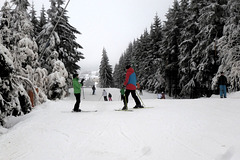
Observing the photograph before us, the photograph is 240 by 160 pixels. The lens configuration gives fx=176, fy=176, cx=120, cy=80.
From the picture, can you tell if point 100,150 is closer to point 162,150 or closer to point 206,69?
point 162,150

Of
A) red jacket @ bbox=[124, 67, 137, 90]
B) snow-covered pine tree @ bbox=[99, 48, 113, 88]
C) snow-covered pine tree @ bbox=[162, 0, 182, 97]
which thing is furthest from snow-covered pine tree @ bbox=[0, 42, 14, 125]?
snow-covered pine tree @ bbox=[99, 48, 113, 88]

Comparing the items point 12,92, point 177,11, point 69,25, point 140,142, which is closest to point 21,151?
point 140,142

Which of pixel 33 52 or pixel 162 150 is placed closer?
pixel 162 150

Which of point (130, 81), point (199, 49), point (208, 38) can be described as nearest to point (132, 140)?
point (130, 81)

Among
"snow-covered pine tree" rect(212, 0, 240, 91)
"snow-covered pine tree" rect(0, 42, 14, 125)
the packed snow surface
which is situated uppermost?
"snow-covered pine tree" rect(212, 0, 240, 91)

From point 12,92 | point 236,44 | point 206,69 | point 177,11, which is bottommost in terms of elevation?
point 12,92

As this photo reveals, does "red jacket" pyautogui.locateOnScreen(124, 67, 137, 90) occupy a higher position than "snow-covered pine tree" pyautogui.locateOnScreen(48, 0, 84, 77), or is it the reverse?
"snow-covered pine tree" pyautogui.locateOnScreen(48, 0, 84, 77)

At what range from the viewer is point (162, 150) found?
3309mm

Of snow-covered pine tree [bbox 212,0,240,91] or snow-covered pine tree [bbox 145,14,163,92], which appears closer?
snow-covered pine tree [bbox 212,0,240,91]

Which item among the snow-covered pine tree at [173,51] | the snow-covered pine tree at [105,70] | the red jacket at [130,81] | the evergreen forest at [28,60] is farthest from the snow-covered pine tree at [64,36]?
the snow-covered pine tree at [105,70]

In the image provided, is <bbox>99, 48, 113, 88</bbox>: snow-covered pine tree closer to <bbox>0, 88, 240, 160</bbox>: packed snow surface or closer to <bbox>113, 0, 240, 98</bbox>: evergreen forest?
<bbox>113, 0, 240, 98</bbox>: evergreen forest

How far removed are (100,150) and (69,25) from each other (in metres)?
23.2

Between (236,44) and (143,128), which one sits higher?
(236,44)

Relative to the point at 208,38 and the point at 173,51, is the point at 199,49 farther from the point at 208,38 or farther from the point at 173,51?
the point at 173,51
